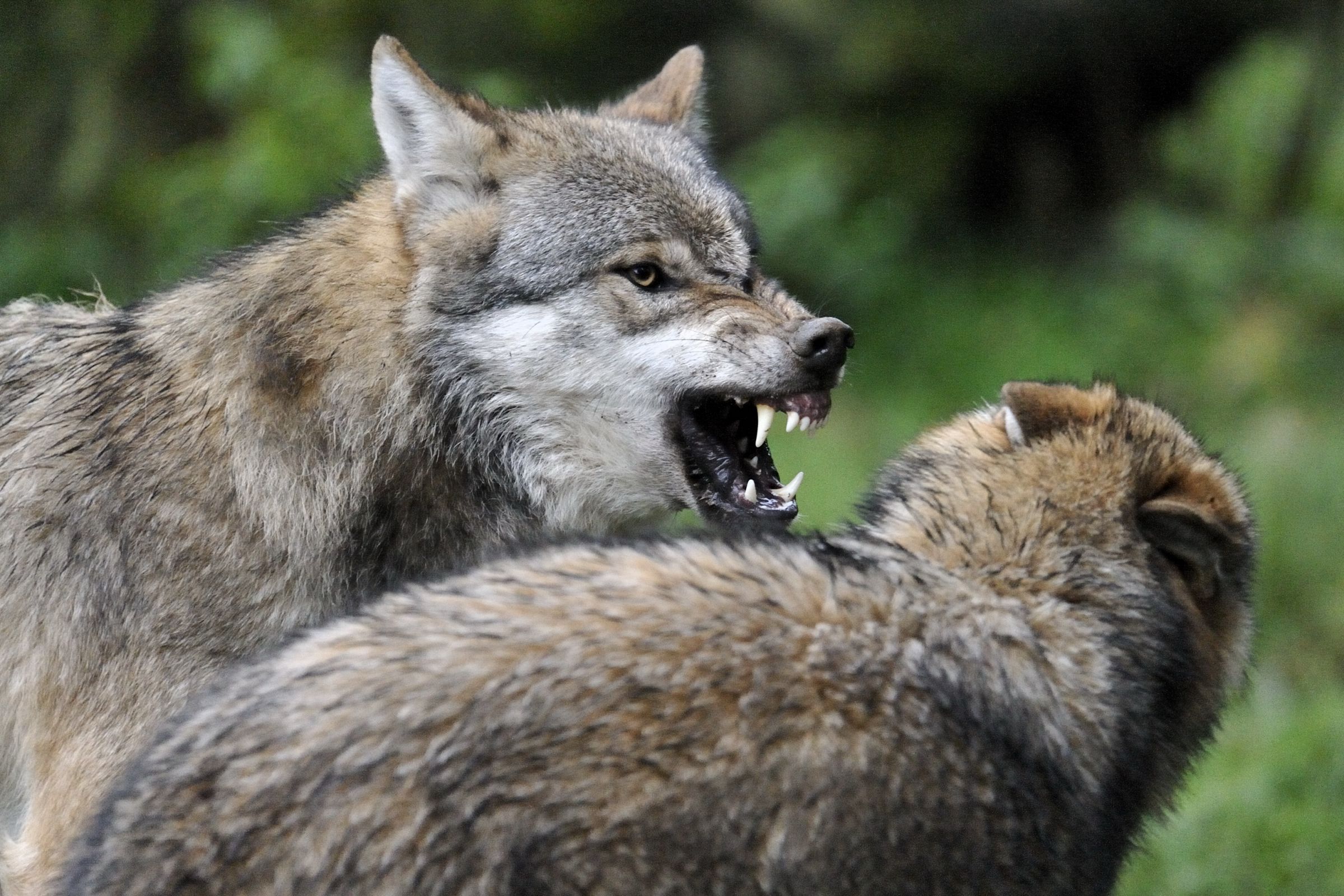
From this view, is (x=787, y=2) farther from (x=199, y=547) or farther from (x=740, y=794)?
(x=740, y=794)

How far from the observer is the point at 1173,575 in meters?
4.07

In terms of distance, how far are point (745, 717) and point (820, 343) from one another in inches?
62.6

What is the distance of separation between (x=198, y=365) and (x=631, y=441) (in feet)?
4.07

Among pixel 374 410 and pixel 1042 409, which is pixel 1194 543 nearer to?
pixel 1042 409

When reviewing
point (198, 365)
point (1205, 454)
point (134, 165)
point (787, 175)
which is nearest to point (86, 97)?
point (134, 165)

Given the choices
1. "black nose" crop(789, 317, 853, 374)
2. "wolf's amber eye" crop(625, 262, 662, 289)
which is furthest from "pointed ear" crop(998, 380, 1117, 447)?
"wolf's amber eye" crop(625, 262, 662, 289)

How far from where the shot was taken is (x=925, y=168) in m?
13.3

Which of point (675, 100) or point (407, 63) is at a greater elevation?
point (675, 100)

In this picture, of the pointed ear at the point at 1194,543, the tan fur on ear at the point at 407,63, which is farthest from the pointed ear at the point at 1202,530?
the tan fur on ear at the point at 407,63

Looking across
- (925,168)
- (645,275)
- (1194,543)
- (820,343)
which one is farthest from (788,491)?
(925,168)

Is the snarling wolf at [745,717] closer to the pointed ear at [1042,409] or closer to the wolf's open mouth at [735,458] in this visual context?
the pointed ear at [1042,409]

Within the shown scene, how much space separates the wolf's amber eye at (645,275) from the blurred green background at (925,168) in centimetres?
403

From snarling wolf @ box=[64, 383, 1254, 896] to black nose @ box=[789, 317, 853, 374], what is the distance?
25.1 inches

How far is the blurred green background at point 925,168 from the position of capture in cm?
950
